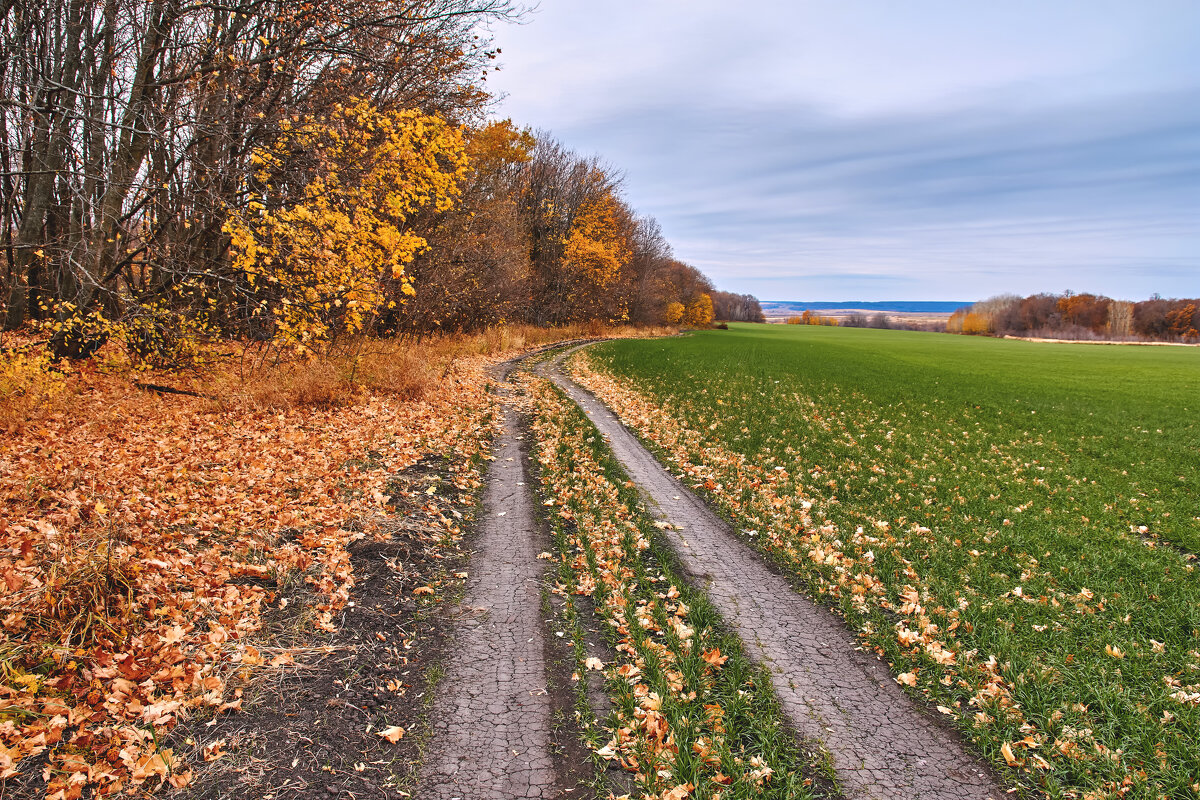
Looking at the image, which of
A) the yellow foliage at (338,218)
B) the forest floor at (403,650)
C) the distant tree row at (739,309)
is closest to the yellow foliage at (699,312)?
the distant tree row at (739,309)

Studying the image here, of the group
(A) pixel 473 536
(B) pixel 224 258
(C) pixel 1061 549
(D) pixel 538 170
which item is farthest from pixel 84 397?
(D) pixel 538 170

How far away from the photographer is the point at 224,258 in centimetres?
1321

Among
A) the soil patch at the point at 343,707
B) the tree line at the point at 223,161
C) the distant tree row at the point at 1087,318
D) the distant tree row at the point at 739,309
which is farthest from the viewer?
the distant tree row at the point at 739,309

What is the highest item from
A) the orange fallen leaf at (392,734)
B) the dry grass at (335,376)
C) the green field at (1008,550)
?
the dry grass at (335,376)

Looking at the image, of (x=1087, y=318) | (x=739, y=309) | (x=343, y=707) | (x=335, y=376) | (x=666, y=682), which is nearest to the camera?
(x=343, y=707)

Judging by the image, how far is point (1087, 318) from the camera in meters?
90.3

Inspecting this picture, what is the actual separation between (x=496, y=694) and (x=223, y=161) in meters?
10.7

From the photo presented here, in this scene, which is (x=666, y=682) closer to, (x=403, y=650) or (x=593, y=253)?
(x=403, y=650)

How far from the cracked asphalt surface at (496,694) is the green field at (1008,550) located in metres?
2.83

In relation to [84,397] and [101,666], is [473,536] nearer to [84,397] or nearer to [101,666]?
[101,666]

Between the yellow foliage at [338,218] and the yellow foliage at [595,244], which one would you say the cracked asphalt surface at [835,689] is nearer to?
the yellow foliage at [338,218]

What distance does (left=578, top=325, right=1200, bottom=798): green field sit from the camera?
386 centimetres

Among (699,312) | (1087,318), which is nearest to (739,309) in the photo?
(699,312)

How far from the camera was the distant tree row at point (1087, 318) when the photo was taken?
8051 cm
